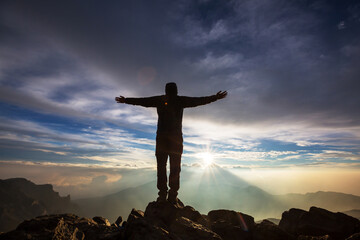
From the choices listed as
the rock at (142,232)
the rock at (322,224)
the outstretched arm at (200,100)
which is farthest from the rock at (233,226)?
the outstretched arm at (200,100)

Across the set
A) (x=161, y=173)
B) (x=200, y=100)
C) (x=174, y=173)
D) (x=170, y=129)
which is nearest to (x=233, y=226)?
(x=174, y=173)

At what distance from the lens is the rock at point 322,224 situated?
7152mm

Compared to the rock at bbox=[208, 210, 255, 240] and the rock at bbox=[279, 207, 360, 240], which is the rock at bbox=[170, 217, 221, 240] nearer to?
the rock at bbox=[208, 210, 255, 240]

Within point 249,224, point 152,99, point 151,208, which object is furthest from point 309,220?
point 152,99

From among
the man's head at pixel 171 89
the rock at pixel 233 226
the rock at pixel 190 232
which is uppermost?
the man's head at pixel 171 89

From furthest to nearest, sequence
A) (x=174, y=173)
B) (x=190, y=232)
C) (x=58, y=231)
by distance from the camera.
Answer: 1. (x=174, y=173)
2. (x=190, y=232)
3. (x=58, y=231)

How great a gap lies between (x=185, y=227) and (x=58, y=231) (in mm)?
4005

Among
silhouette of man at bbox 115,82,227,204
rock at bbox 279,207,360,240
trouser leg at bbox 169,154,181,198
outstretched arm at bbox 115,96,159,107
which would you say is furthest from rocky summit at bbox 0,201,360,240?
outstretched arm at bbox 115,96,159,107

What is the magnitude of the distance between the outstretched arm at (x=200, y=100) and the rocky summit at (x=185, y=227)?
5249 millimetres

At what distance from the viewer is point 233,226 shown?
7.53 metres

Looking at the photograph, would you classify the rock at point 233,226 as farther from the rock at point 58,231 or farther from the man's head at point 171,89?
the man's head at point 171,89

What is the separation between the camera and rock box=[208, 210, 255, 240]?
23.6 ft

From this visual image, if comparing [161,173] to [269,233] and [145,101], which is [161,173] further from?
[269,233]

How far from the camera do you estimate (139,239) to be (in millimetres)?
4980
